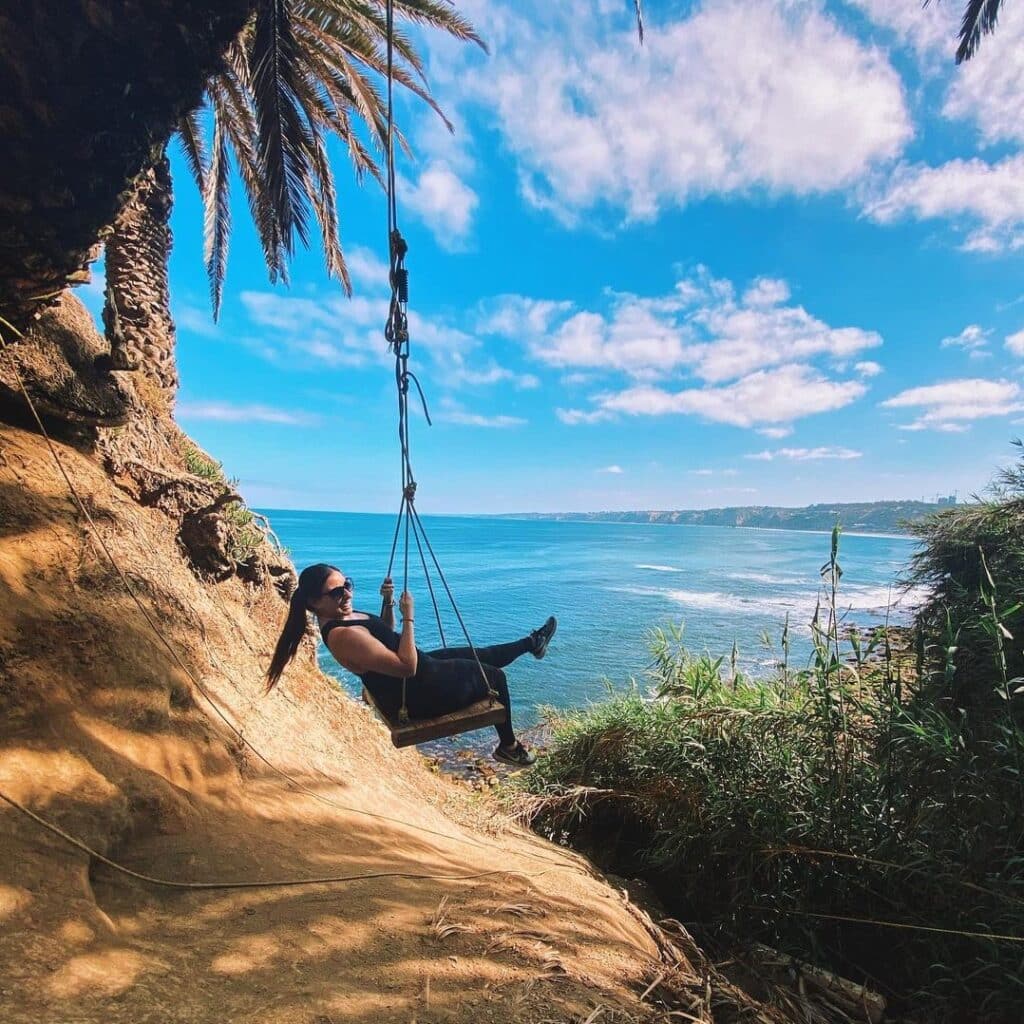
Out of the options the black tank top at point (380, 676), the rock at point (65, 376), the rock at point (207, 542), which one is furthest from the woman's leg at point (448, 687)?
the rock at point (207, 542)

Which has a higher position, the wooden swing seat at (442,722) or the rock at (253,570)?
the rock at (253,570)

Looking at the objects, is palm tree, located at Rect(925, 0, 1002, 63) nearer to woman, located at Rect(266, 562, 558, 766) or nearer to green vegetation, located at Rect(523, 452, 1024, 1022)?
green vegetation, located at Rect(523, 452, 1024, 1022)

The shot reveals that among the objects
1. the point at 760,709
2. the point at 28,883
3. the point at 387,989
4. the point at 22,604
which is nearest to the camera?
the point at 28,883

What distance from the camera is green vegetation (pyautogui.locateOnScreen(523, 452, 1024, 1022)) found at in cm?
334

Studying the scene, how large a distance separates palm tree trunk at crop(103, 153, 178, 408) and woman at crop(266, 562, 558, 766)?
4.90 metres

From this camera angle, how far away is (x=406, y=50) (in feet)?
22.5

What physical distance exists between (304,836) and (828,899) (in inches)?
151

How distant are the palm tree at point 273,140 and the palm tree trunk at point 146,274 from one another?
0.01 metres

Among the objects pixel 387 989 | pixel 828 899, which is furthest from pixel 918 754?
pixel 387 989

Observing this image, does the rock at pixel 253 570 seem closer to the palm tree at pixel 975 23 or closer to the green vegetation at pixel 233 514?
the green vegetation at pixel 233 514

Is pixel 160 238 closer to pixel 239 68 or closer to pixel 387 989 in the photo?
pixel 239 68

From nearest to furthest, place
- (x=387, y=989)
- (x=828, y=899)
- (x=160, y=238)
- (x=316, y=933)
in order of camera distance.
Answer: (x=387, y=989)
(x=316, y=933)
(x=828, y=899)
(x=160, y=238)

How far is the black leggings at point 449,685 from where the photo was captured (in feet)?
13.6

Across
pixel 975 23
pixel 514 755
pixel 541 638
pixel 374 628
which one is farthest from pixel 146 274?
pixel 975 23
